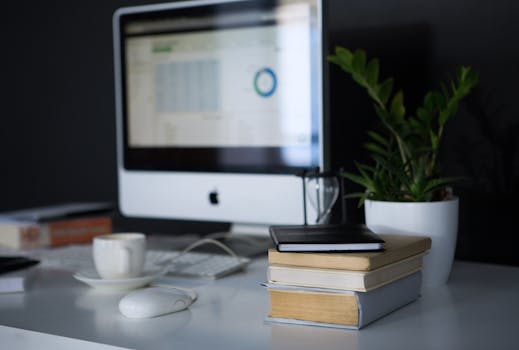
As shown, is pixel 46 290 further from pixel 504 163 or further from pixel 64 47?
pixel 64 47

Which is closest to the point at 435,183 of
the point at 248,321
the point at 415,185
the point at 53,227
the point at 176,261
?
the point at 415,185

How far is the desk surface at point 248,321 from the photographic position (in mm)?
861

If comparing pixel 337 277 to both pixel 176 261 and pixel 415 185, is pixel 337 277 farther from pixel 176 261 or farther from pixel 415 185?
pixel 176 261

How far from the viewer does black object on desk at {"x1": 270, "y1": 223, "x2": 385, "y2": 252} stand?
0.93m

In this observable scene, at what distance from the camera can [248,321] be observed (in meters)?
0.96

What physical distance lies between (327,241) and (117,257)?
16.2 inches

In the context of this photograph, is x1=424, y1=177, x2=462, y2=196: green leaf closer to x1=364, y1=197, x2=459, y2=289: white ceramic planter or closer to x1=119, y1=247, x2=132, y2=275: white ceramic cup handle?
x1=364, y1=197, x2=459, y2=289: white ceramic planter

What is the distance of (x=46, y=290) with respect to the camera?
1.20 meters

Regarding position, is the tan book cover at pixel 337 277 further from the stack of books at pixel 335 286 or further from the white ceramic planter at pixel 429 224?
the white ceramic planter at pixel 429 224

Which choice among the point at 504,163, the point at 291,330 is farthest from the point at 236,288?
the point at 504,163

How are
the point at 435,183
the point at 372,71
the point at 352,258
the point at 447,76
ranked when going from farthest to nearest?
the point at 447,76
the point at 372,71
the point at 435,183
the point at 352,258

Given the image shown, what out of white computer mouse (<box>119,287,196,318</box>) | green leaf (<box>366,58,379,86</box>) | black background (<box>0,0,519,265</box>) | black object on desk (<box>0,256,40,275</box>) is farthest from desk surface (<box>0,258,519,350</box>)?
green leaf (<box>366,58,379,86</box>)

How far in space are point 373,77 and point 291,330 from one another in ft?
1.75

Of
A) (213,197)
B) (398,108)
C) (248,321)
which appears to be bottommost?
(248,321)
